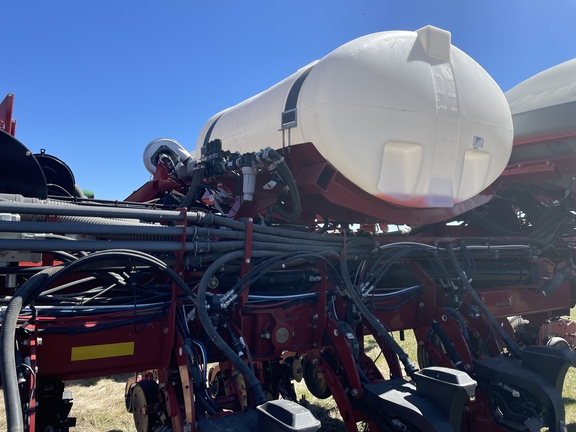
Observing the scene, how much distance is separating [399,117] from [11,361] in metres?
2.25

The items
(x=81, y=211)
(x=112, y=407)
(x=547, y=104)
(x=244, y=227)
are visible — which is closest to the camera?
(x=81, y=211)

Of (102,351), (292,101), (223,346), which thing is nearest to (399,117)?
(292,101)

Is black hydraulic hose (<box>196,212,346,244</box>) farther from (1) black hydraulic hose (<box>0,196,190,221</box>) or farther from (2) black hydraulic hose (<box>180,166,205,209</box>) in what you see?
(2) black hydraulic hose (<box>180,166,205,209</box>)

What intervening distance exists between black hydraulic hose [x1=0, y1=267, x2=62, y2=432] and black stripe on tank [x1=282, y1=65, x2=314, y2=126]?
1.67 m

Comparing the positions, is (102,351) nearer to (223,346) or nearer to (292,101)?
(223,346)

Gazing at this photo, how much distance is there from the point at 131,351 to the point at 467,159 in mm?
2390

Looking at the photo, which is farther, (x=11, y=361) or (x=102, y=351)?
(x=102, y=351)

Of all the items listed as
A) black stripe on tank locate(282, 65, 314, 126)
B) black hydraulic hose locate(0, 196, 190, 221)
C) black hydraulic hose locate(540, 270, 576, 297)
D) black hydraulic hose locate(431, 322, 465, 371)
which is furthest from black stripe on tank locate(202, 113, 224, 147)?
black hydraulic hose locate(540, 270, 576, 297)

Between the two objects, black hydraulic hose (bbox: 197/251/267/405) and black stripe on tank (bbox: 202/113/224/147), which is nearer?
black hydraulic hose (bbox: 197/251/267/405)

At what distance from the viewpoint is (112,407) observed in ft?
12.9

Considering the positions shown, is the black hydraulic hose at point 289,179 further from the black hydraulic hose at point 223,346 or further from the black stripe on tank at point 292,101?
the black hydraulic hose at point 223,346

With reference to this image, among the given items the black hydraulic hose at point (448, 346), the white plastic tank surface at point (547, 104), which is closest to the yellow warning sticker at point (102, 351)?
the black hydraulic hose at point (448, 346)

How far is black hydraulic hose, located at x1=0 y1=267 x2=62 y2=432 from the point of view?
4.44 feet

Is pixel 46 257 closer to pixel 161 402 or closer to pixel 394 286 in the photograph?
pixel 161 402
